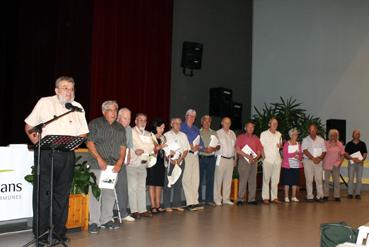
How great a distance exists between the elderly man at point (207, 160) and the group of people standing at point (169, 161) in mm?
16

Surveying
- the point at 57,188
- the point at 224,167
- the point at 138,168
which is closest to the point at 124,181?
the point at 138,168

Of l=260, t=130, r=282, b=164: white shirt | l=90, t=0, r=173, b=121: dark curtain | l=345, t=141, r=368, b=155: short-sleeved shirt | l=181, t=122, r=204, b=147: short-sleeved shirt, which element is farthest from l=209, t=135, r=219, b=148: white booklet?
l=345, t=141, r=368, b=155: short-sleeved shirt

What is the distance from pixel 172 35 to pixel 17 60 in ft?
9.96

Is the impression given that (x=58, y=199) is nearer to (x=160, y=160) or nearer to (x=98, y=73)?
(x=160, y=160)

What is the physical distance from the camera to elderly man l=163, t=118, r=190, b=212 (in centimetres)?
682

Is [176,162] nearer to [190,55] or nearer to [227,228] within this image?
[227,228]

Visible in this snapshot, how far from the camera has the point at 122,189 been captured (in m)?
5.66

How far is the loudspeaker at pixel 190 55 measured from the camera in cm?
956

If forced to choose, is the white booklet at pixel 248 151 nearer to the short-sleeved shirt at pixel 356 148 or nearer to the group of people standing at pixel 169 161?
the group of people standing at pixel 169 161

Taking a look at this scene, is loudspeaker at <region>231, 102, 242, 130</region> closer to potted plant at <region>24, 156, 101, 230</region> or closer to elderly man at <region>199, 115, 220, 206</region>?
elderly man at <region>199, 115, 220, 206</region>

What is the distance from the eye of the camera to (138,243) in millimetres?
4547

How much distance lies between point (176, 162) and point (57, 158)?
2767mm

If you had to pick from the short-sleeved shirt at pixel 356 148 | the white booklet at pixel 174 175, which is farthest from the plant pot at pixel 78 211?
the short-sleeved shirt at pixel 356 148

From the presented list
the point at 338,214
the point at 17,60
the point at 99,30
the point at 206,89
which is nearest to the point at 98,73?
the point at 99,30
